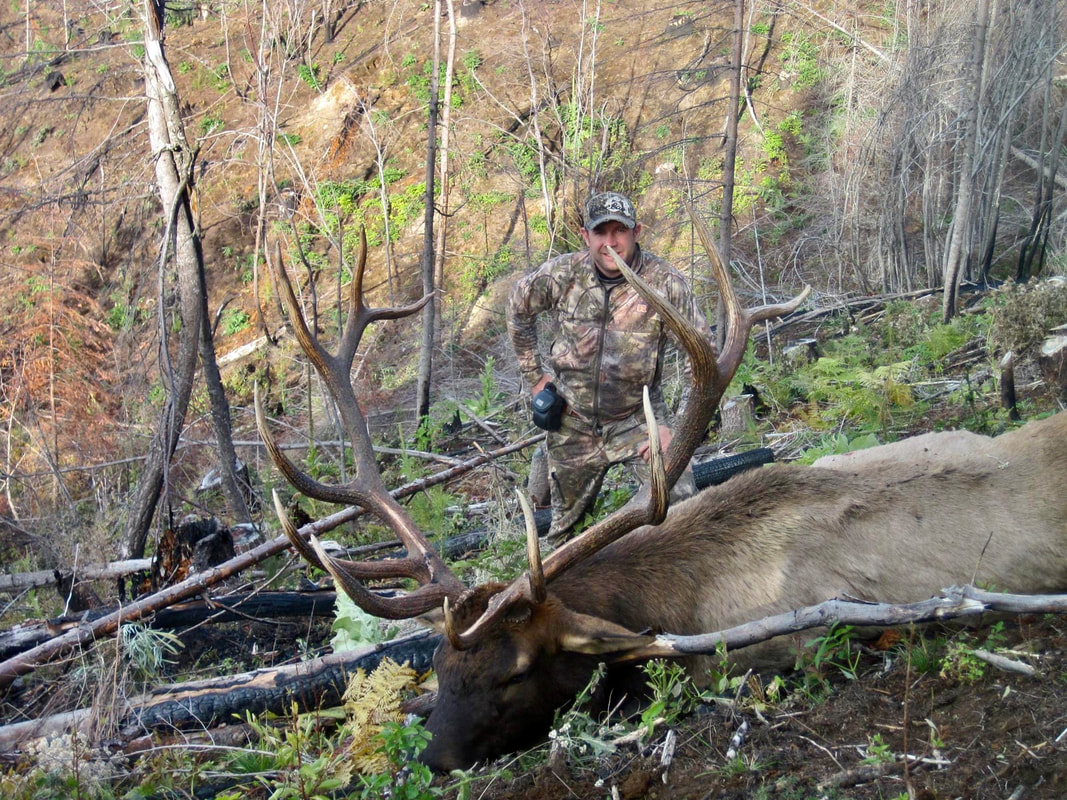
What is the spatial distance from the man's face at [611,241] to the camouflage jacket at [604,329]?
12cm

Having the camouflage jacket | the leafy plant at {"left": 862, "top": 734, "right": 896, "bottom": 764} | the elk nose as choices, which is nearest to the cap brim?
the camouflage jacket

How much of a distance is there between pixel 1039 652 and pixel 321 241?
19843 mm

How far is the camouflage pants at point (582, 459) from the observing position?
5.65 meters

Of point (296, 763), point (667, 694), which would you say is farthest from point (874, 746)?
point (296, 763)

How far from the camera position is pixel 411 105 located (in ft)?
74.2

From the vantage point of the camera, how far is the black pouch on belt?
5695mm

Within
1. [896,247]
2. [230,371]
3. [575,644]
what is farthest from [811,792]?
[230,371]

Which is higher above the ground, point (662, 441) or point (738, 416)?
point (662, 441)

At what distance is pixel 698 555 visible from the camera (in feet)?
13.9

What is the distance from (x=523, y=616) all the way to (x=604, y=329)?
230cm

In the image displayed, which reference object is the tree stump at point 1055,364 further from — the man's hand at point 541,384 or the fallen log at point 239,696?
the man's hand at point 541,384

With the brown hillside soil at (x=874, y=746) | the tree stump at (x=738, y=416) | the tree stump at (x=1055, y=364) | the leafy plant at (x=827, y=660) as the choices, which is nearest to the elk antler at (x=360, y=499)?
the brown hillside soil at (x=874, y=746)

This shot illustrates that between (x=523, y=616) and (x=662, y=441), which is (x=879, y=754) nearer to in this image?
(x=523, y=616)

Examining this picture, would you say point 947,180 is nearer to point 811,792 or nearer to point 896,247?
point 896,247
